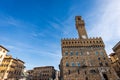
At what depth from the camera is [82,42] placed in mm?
41781

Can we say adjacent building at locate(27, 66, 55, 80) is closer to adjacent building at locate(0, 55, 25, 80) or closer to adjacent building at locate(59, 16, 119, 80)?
adjacent building at locate(0, 55, 25, 80)

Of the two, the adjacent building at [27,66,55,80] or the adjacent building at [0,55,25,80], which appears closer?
the adjacent building at [0,55,25,80]

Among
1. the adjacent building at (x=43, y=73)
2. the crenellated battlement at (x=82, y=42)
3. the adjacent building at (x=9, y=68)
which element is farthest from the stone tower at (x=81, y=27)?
the adjacent building at (x=9, y=68)

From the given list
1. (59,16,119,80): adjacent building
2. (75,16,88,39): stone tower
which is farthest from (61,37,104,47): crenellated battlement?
(75,16,88,39): stone tower

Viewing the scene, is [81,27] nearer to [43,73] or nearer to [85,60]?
[85,60]

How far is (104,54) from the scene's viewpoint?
39.3 meters

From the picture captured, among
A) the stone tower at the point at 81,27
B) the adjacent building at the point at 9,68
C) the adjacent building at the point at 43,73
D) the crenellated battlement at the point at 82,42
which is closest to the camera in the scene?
the crenellated battlement at the point at 82,42

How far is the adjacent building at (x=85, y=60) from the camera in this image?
34.5m

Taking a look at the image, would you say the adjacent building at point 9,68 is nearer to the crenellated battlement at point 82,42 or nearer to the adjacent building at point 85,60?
the adjacent building at point 85,60

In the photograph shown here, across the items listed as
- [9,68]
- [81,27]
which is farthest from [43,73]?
[81,27]

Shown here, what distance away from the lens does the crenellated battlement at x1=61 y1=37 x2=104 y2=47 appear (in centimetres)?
4100

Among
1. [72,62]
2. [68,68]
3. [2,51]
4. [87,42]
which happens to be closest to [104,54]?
[87,42]

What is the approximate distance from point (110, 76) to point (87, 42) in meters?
16.9

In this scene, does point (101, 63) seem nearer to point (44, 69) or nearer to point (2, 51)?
point (44, 69)
